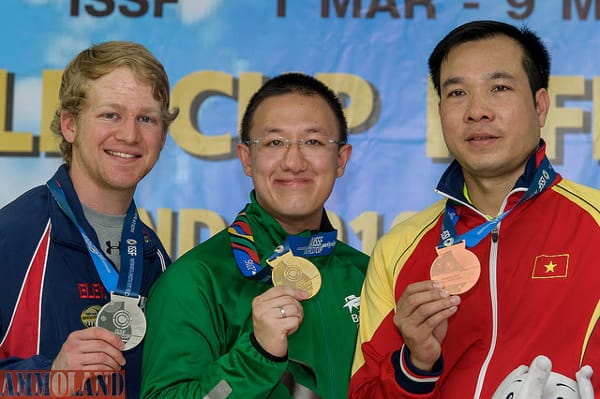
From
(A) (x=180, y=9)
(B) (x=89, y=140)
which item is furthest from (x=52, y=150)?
(B) (x=89, y=140)

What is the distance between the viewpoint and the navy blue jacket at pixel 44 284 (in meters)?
2.43

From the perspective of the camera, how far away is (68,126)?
9.12 feet

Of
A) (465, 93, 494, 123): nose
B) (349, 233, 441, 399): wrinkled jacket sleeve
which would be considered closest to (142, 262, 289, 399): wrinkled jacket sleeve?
(349, 233, 441, 399): wrinkled jacket sleeve

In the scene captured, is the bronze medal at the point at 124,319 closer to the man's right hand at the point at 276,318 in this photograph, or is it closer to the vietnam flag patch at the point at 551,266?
the man's right hand at the point at 276,318

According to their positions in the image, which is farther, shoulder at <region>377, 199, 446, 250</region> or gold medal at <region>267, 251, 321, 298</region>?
shoulder at <region>377, 199, 446, 250</region>

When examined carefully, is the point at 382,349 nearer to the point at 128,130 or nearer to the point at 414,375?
the point at 414,375

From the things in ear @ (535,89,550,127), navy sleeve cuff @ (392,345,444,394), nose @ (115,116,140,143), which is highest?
ear @ (535,89,550,127)

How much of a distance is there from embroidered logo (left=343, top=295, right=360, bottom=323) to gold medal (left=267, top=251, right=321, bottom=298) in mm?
169

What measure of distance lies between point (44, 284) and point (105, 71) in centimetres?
69

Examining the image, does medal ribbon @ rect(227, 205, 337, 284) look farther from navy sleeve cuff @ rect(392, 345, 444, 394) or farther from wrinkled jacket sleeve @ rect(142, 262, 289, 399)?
navy sleeve cuff @ rect(392, 345, 444, 394)

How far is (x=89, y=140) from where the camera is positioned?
270cm

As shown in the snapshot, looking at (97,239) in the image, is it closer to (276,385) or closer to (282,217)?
(282,217)

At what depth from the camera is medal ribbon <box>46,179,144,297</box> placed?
2.59 metres

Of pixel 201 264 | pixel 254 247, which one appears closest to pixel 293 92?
pixel 254 247
